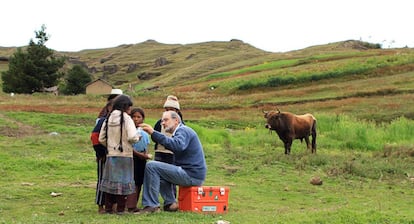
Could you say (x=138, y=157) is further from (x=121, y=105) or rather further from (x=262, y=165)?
(x=262, y=165)

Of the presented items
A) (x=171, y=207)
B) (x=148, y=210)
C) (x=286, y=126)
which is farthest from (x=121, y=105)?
(x=286, y=126)

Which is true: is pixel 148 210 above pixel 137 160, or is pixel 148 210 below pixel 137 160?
below

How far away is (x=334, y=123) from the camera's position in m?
26.4

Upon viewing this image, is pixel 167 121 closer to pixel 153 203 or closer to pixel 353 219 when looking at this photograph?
pixel 153 203

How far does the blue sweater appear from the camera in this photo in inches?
347

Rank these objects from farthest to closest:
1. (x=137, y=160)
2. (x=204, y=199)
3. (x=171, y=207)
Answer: (x=137, y=160) → (x=171, y=207) → (x=204, y=199)

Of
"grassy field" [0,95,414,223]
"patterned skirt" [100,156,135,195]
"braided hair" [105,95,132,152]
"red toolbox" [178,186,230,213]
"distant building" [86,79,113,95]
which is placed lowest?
"grassy field" [0,95,414,223]

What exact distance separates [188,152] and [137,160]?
2.78 feet

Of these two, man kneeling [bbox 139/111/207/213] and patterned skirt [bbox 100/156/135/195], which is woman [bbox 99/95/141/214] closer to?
patterned skirt [bbox 100/156/135/195]

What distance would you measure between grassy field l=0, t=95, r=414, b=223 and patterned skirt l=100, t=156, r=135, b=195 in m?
0.41

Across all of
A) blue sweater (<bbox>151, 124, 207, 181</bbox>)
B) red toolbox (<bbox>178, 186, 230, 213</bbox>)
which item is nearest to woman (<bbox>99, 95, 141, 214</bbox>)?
blue sweater (<bbox>151, 124, 207, 181</bbox>)

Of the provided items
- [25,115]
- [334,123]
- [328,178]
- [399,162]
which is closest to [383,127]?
[334,123]

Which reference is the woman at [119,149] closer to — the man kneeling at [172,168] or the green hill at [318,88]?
the man kneeling at [172,168]

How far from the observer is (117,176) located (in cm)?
841
